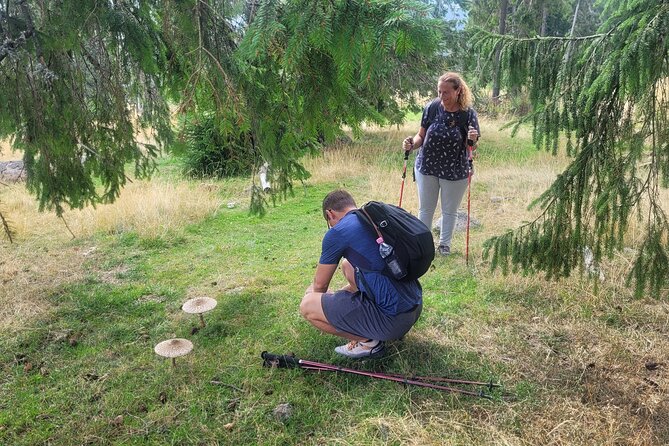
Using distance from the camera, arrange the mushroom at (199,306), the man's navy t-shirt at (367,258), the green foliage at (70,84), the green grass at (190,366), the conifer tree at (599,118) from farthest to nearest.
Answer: the mushroom at (199,306) < the man's navy t-shirt at (367,258) < the green foliage at (70,84) < the green grass at (190,366) < the conifer tree at (599,118)

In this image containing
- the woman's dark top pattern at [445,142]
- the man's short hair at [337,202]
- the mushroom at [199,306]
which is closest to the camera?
the man's short hair at [337,202]

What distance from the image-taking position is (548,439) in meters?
2.61

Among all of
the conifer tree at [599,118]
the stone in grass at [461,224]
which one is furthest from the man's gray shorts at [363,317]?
the stone in grass at [461,224]

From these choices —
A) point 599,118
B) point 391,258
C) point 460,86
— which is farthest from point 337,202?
point 460,86

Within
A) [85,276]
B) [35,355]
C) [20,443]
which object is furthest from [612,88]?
[85,276]

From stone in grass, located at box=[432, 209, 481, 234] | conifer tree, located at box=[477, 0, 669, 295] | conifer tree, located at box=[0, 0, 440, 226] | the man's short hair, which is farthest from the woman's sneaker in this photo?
stone in grass, located at box=[432, 209, 481, 234]

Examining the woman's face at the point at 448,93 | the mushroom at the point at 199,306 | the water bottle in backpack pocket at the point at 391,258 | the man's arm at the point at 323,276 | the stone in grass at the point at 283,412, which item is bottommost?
the stone in grass at the point at 283,412

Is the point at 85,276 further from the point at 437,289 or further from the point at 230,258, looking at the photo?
the point at 437,289

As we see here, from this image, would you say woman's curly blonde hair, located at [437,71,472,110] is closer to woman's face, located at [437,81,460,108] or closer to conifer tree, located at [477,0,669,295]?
woman's face, located at [437,81,460,108]

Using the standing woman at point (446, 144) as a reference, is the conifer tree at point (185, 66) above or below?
above

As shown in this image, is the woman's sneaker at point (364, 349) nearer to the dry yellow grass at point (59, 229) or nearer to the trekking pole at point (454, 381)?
the trekking pole at point (454, 381)

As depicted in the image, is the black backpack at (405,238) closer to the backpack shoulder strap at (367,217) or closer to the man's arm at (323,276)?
the backpack shoulder strap at (367,217)

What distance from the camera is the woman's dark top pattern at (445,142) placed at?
463 centimetres

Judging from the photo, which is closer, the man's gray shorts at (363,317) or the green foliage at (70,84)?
the green foliage at (70,84)
